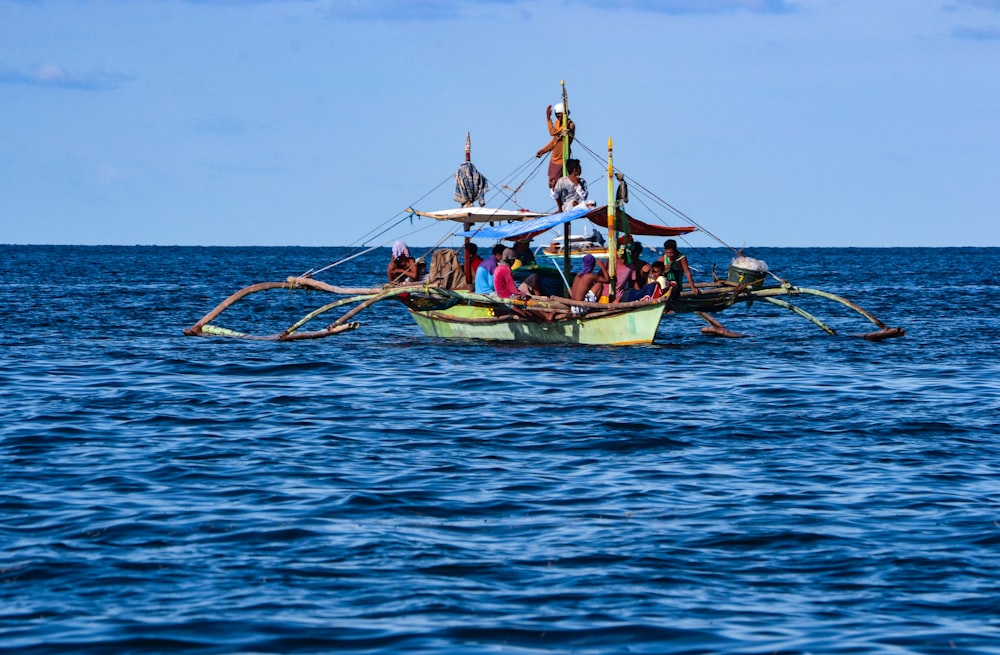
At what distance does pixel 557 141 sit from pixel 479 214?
2.41m

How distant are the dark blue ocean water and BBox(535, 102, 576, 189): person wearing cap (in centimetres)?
717

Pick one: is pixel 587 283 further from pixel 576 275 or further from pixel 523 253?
pixel 523 253

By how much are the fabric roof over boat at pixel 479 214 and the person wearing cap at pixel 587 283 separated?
424 cm

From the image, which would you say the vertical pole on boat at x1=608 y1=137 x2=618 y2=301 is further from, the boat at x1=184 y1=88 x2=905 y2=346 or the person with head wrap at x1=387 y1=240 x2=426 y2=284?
the person with head wrap at x1=387 y1=240 x2=426 y2=284

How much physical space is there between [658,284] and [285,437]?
11.5 m

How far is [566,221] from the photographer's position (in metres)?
26.7

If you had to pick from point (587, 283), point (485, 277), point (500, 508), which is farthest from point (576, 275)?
point (500, 508)

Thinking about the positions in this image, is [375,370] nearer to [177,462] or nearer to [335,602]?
[177,462]

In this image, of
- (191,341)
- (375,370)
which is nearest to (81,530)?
(375,370)

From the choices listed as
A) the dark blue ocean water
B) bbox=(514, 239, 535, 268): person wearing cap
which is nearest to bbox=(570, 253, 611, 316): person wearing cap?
bbox=(514, 239, 535, 268): person wearing cap

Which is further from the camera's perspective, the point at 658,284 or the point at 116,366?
the point at 658,284

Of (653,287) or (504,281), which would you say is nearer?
(653,287)

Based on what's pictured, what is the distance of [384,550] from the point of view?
31.9ft

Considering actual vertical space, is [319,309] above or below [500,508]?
above
